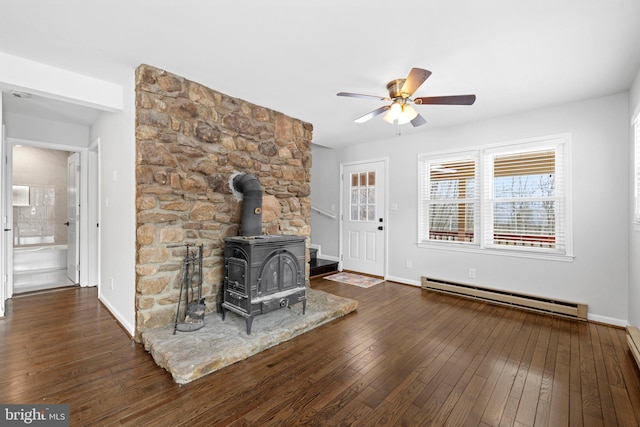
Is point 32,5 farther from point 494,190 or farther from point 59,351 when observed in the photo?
point 494,190

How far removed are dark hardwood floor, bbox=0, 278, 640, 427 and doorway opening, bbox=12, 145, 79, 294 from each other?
9.30 ft

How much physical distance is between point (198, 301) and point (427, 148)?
3812 millimetres

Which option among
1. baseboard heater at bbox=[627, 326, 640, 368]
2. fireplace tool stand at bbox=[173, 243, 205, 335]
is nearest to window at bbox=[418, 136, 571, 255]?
baseboard heater at bbox=[627, 326, 640, 368]

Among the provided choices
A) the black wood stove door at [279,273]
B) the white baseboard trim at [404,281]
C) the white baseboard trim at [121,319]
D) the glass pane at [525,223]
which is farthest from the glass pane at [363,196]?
the white baseboard trim at [121,319]

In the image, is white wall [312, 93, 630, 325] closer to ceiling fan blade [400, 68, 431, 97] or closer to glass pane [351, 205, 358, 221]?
glass pane [351, 205, 358, 221]

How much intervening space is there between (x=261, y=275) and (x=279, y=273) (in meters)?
0.23

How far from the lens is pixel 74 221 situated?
4602mm

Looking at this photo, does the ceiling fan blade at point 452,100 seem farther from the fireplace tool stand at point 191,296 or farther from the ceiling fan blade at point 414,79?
the fireplace tool stand at point 191,296

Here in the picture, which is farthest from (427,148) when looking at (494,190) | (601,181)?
(601,181)

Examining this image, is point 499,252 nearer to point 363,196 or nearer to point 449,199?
point 449,199

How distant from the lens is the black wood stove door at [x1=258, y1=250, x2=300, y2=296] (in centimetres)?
279

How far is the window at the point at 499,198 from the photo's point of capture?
355 cm

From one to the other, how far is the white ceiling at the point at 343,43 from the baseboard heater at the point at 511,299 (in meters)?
2.36

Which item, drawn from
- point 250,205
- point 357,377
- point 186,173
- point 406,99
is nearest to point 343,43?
point 406,99
